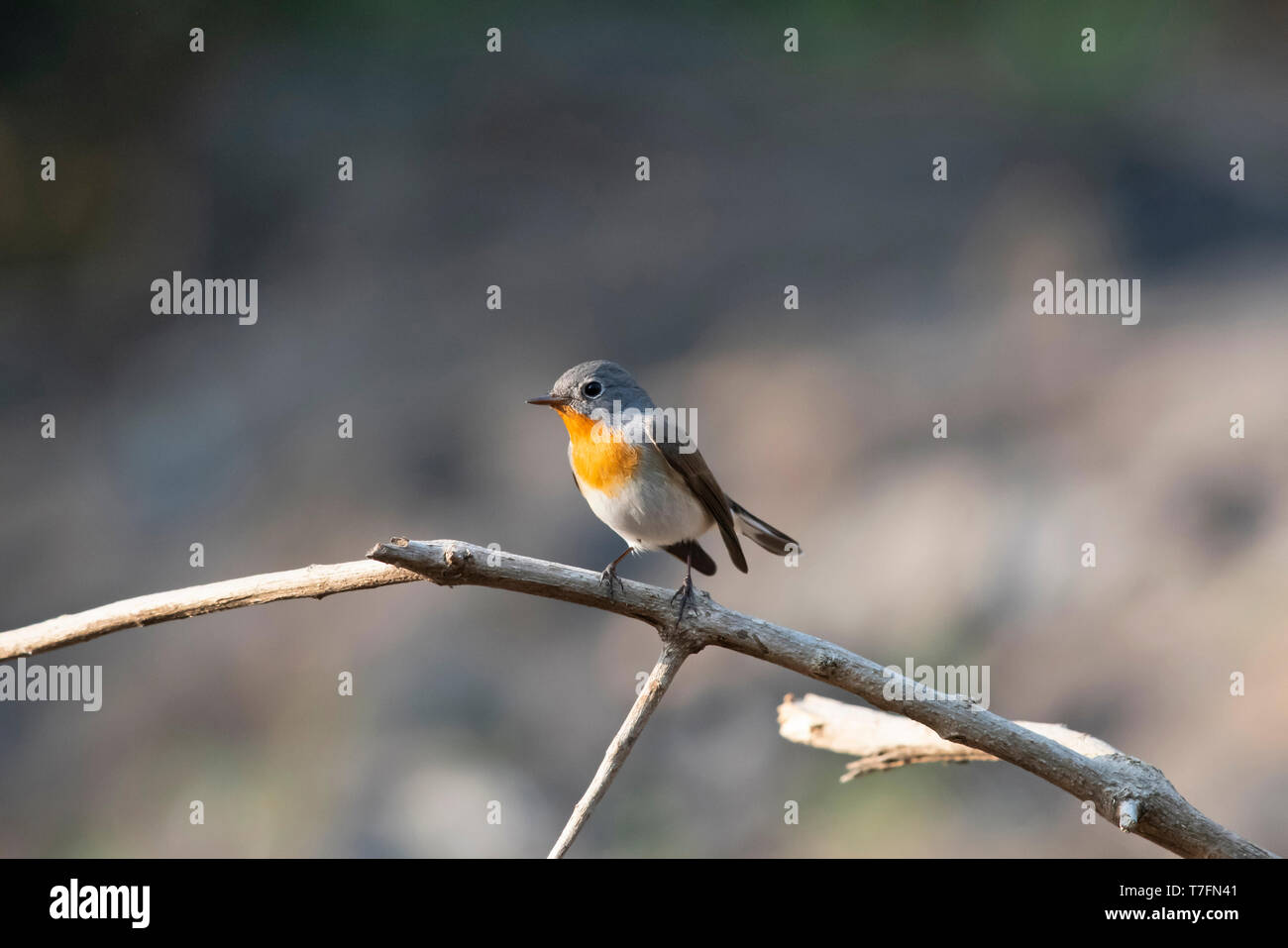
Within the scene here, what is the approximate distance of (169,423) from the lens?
32.6ft

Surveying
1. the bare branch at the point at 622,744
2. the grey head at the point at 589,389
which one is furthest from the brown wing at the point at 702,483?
the bare branch at the point at 622,744

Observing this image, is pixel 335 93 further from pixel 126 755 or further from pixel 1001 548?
pixel 1001 548

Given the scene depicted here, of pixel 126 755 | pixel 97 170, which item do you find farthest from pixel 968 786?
pixel 97 170

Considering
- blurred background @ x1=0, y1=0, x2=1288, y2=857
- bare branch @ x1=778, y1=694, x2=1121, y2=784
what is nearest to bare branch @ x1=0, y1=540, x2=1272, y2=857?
bare branch @ x1=778, y1=694, x2=1121, y2=784

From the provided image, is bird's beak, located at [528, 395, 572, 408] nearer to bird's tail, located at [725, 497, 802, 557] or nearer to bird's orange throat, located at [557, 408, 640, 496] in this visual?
bird's orange throat, located at [557, 408, 640, 496]

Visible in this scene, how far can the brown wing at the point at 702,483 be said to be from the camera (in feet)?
12.1

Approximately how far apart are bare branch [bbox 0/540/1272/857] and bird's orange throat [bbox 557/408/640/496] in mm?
672

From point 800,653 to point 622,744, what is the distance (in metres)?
0.54

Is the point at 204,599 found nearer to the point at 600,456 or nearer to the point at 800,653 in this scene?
the point at 600,456

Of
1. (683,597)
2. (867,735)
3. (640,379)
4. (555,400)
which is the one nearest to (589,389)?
(555,400)

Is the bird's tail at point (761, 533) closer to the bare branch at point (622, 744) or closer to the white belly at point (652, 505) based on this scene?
the white belly at point (652, 505)

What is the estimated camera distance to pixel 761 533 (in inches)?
155

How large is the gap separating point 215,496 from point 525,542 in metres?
2.97

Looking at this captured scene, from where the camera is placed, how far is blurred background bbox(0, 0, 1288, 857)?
7270 millimetres
